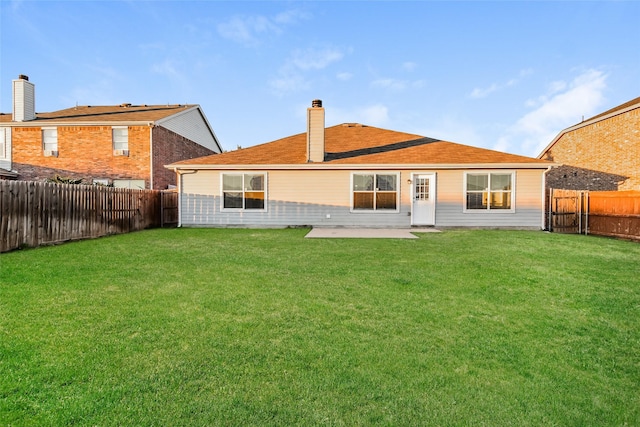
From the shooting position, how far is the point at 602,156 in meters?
19.7

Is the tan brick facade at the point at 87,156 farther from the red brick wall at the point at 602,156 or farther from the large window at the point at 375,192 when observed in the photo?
the red brick wall at the point at 602,156

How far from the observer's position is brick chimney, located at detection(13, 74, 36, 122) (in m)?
19.3

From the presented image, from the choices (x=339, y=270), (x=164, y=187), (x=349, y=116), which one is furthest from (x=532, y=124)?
(x=164, y=187)

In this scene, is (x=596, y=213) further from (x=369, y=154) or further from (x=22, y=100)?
(x=22, y=100)

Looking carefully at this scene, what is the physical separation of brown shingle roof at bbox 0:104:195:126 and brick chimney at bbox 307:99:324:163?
10643 millimetres

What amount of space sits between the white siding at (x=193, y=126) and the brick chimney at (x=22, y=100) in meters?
8.19

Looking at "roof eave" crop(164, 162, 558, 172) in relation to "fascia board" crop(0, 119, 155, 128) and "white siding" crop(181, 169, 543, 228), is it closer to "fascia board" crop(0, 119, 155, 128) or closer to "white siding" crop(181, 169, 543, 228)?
"white siding" crop(181, 169, 543, 228)

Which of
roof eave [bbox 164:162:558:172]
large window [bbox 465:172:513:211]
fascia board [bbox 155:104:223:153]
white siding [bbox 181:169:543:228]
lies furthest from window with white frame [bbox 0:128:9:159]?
large window [bbox 465:172:513:211]

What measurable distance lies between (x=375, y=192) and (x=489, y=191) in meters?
4.71

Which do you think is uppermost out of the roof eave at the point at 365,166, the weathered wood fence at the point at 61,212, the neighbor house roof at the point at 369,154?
the neighbor house roof at the point at 369,154

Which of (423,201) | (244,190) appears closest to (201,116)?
(244,190)

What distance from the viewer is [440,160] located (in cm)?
1347

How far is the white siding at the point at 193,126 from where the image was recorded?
68.5ft

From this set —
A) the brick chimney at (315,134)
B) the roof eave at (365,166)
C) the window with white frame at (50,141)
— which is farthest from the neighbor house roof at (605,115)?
the window with white frame at (50,141)
